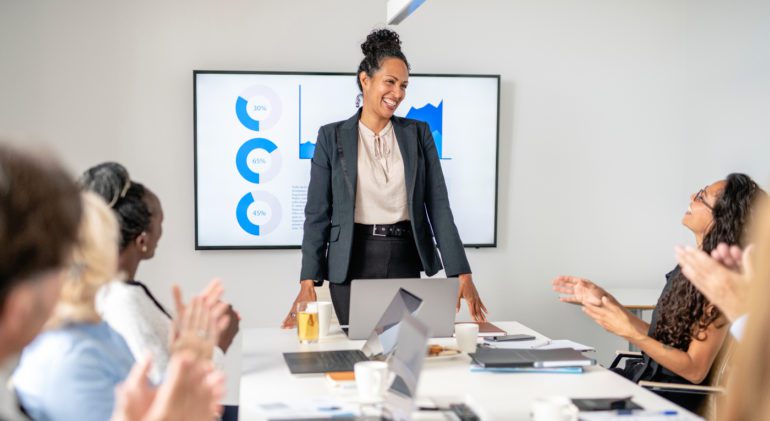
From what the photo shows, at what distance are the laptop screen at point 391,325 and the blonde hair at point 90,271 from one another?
83cm

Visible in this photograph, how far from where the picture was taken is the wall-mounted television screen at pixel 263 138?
14.8 feet

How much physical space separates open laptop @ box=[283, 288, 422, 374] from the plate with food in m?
0.14

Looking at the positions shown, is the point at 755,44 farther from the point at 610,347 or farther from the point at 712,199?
the point at 712,199

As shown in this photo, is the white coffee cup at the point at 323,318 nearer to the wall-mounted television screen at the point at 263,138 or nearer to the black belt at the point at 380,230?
the black belt at the point at 380,230

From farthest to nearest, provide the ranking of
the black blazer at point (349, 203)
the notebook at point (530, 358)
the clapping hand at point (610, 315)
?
the black blazer at point (349, 203) < the clapping hand at point (610, 315) < the notebook at point (530, 358)

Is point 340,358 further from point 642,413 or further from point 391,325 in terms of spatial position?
point 642,413

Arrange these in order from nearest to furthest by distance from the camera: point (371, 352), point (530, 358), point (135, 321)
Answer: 1. point (135, 321)
2. point (530, 358)
3. point (371, 352)

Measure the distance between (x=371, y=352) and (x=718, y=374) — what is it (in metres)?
1.10

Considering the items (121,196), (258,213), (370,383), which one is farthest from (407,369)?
(258,213)

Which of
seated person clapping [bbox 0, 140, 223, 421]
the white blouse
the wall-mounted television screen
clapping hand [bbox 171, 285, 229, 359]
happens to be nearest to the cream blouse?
the wall-mounted television screen

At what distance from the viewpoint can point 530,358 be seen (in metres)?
2.28

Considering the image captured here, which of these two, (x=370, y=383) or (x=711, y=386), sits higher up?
(x=370, y=383)

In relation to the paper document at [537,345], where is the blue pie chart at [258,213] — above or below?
above

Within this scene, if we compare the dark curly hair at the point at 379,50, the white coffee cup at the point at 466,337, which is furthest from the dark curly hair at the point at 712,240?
the dark curly hair at the point at 379,50
